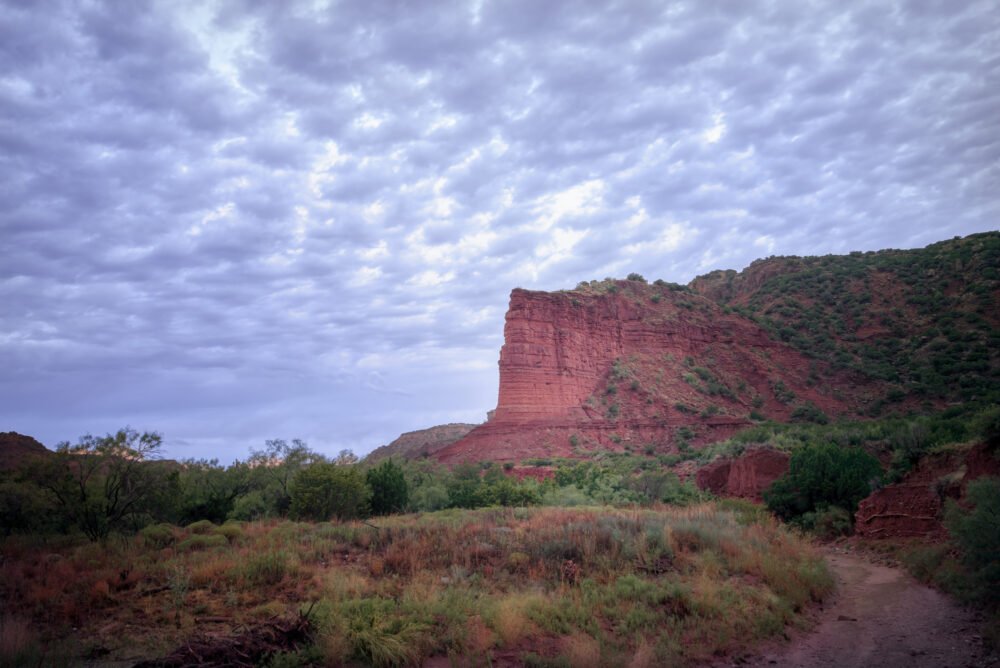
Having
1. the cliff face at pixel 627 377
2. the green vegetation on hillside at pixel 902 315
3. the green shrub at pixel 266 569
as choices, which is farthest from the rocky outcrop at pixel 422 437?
the green shrub at pixel 266 569

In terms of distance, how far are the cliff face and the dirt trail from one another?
31181 millimetres

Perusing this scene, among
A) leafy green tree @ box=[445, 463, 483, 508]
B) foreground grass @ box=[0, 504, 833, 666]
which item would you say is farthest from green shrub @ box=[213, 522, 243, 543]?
leafy green tree @ box=[445, 463, 483, 508]

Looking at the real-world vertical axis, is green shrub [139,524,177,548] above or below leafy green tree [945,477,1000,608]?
above

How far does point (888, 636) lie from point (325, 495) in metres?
17.4

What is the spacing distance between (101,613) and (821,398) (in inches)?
2045

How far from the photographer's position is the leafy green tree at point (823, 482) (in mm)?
19203

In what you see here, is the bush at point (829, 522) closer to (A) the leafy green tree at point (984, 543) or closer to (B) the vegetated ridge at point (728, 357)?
(A) the leafy green tree at point (984, 543)

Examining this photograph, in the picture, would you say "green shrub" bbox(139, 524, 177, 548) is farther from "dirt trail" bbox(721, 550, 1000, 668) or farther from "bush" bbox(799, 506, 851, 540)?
"bush" bbox(799, 506, 851, 540)

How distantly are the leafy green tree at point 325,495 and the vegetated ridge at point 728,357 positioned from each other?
2153 cm

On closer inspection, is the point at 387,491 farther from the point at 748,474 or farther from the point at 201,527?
the point at 748,474

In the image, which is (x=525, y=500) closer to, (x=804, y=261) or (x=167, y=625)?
(x=167, y=625)

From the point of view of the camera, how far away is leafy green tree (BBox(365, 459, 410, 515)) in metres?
24.8

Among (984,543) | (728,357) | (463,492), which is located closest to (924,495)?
(984,543)

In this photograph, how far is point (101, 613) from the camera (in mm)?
9539
